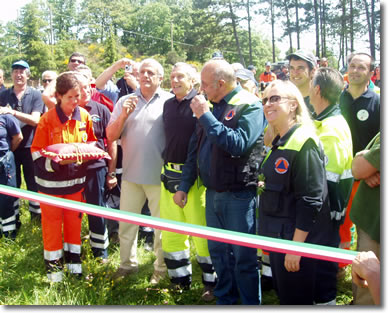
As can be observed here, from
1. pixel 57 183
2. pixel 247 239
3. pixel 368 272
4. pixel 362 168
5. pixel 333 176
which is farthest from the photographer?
pixel 57 183

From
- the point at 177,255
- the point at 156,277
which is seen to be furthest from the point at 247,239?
the point at 156,277

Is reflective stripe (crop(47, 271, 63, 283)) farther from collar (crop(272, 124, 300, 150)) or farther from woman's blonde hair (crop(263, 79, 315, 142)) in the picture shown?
woman's blonde hair (crop(263, 79, 315, 142))

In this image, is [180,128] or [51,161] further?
[180,128]

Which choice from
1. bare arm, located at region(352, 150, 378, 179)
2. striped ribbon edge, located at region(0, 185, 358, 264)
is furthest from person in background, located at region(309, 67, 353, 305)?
striped ribbon edge, located at region(0, 185, 358, 264)

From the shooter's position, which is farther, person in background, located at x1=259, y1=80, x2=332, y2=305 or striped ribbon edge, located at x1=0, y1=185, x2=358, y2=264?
person in background, located at x1=259, y1=80, x2=332, y2=305

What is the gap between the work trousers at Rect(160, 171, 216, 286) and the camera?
331 centimetres

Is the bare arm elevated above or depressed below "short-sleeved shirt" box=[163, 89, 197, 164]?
below

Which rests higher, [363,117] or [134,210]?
[363,117]

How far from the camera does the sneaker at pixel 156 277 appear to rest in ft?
11.8

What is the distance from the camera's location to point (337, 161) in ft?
8.57

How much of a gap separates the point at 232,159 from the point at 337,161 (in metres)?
0.74

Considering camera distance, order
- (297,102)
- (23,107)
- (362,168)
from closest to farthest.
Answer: (362,168), (297,102), (23,107)

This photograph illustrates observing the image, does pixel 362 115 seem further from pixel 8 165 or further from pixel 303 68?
pixel 8 165

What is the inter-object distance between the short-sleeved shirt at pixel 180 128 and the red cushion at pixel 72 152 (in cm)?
66
